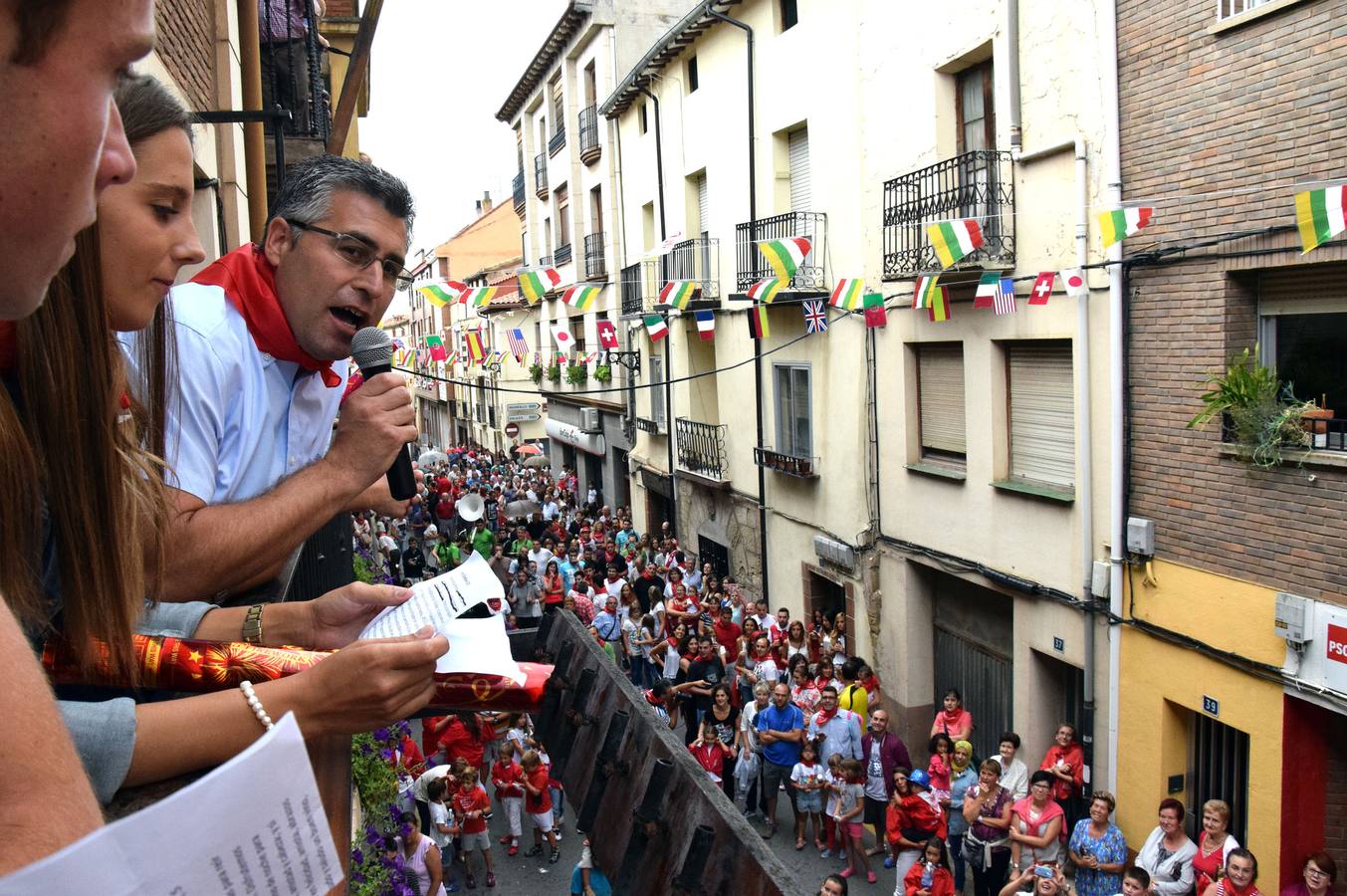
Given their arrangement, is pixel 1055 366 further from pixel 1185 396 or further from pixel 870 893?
pixel 870 893

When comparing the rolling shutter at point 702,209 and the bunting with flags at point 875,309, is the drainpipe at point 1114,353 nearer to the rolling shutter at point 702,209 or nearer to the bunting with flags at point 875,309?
the bunting with flags at point 875,309

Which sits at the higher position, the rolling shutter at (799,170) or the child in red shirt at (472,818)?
the rolling shutter at (799,170)

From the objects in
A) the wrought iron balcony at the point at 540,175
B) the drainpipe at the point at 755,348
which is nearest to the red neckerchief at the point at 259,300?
the drainpipe at the point at 755,348

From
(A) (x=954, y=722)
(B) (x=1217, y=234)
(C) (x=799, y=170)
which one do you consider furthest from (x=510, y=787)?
(C) (x=799, y=170)

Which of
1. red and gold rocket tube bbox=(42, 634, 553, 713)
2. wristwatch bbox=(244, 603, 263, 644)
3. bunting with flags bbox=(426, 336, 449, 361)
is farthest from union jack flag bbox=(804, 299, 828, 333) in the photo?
bunting with flags bbox=(426, 336, 449, 361)

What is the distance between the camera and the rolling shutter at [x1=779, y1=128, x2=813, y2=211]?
52.6 ft

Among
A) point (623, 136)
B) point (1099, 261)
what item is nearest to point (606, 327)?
point (623, 136)

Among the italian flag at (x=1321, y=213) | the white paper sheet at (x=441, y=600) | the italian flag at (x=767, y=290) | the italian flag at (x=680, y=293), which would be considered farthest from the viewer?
the italian flag at (x=680, y=293)

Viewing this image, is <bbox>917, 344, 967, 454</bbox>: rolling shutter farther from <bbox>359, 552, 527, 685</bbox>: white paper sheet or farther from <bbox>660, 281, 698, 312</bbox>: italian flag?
<bbox>359, 552, 527, 685</bbox>: white paper sheet

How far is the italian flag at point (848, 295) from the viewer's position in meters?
13.2

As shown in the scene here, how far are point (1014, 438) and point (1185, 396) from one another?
2584mm

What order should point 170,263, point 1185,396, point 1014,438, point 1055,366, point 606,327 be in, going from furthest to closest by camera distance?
point 606,327
point 1014,438
point 1055,366
point 1185,396
point 170,263

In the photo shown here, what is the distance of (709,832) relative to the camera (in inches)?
66.0

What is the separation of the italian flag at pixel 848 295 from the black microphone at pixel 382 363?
10.7m
